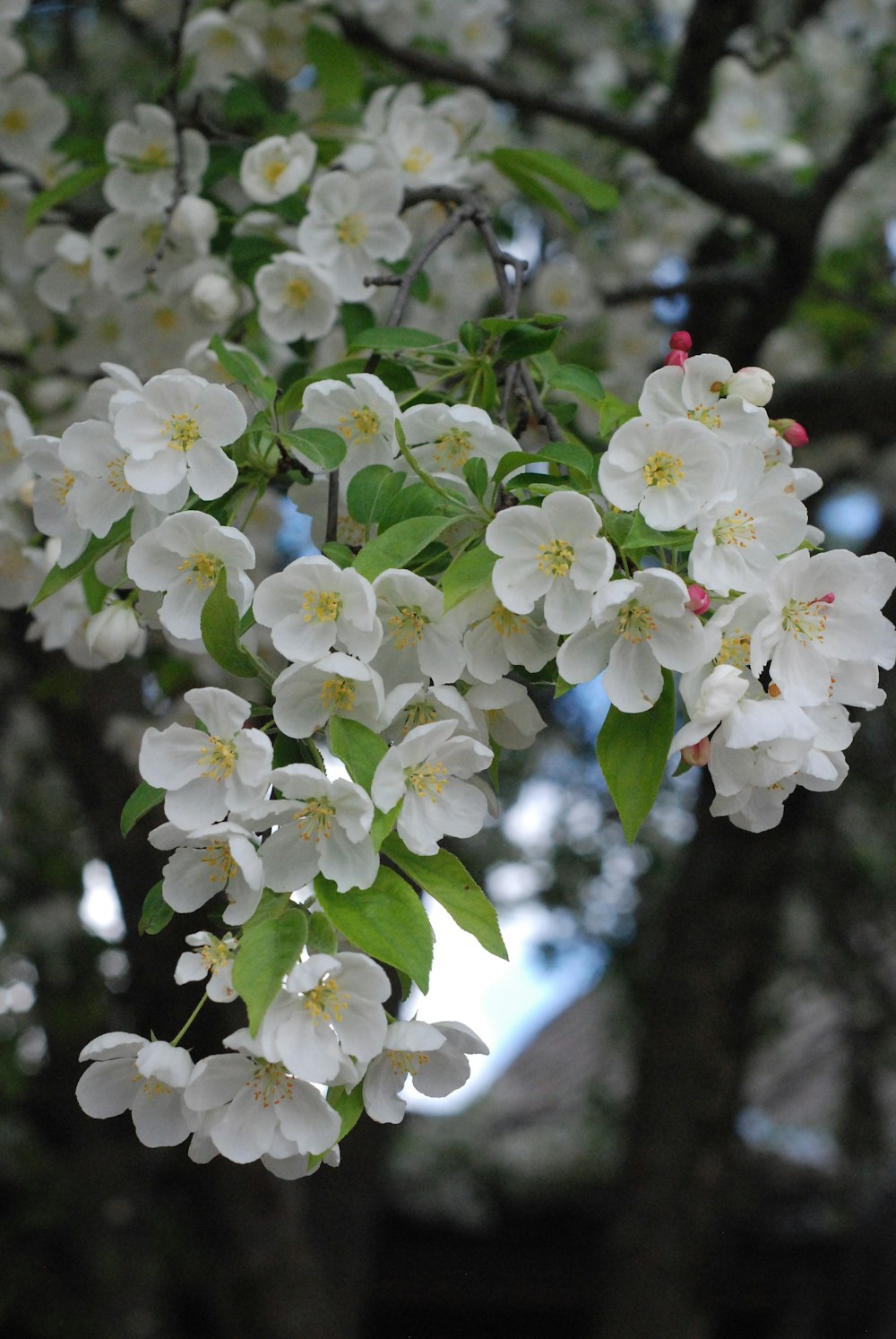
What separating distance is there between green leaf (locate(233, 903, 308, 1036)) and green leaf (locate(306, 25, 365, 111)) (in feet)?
5.96

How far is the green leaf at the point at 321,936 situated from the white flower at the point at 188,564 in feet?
0.96

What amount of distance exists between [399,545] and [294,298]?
3.00 feet

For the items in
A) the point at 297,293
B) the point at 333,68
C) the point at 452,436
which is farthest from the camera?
the point at 333,68

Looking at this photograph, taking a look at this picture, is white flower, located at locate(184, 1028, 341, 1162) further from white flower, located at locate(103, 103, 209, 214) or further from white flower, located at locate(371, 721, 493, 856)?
white flower, located at locate(103, 103, 209, 214)

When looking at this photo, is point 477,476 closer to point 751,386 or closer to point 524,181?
point 751,386

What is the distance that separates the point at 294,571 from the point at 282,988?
347 mm

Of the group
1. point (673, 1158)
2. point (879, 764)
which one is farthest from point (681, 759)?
point (879, 764)

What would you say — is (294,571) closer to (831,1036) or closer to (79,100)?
(79,100)

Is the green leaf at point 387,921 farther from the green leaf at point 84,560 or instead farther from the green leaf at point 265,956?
the green leaf at point 84,560

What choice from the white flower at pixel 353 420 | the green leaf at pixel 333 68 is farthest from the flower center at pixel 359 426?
the green leaf at pixel 333 68

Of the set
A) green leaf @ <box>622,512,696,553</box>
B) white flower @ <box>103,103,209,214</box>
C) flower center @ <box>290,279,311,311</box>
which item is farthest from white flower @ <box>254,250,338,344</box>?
green leaf @ <box>622,512,696,553</box>

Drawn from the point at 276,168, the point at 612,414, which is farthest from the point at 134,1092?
the point at 276,168

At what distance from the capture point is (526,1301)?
21.5 feet

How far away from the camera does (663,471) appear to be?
3.59 ft
